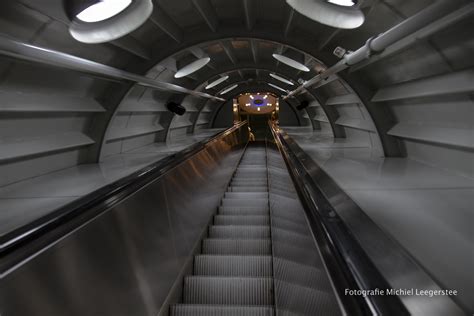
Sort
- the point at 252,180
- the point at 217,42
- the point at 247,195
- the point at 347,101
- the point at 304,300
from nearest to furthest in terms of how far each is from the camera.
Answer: the point at 304,300
the point at 247,195
the point at 252,180
the point at 217,42
the point at 347,101

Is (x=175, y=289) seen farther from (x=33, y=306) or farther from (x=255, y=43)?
(x=255, y=43)

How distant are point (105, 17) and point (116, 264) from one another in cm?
285

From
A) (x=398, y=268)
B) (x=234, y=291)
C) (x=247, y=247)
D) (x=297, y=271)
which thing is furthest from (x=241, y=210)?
(x=398, y=268)

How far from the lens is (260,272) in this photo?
2896mm

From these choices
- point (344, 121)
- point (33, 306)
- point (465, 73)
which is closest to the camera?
point (33, 306)

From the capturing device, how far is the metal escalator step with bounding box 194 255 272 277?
2904 mm

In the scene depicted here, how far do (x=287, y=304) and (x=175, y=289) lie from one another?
3.48 feet

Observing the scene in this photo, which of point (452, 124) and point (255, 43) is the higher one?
point (255, 43)

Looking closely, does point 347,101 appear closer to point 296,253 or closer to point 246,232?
point 246,232

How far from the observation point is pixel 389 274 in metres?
1.23

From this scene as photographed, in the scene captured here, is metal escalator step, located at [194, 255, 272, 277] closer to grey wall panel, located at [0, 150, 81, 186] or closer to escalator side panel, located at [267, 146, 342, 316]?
escalator side panel, located at [267, 146, 342, 316]

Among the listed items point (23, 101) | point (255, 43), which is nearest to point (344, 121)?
point (255, 43)

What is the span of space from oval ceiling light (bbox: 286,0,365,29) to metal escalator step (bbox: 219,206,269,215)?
277 cm

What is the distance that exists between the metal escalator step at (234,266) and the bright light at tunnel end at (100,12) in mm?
2875
